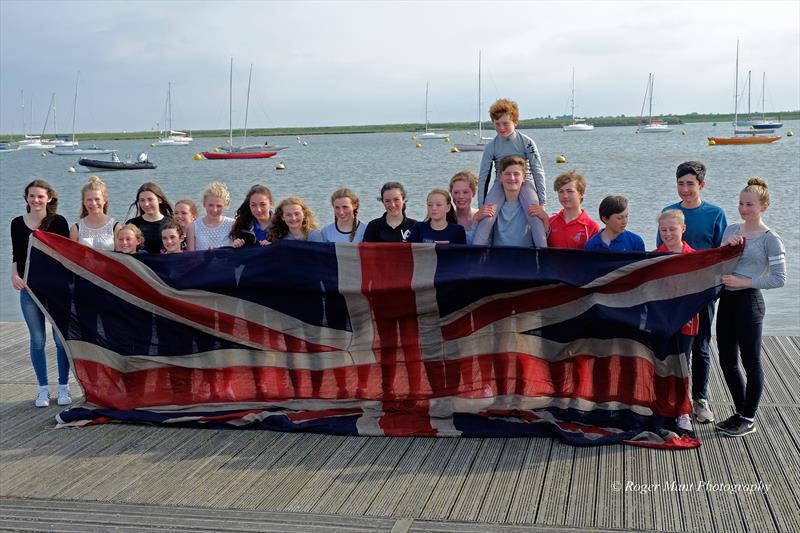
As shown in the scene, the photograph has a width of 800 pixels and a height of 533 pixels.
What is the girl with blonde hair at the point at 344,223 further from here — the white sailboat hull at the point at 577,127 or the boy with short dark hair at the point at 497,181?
the white sailboat hull at the point at 577,127

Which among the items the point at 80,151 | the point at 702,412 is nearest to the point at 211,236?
the point at 702,412

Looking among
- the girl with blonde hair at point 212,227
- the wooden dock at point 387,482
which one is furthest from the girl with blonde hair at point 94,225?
the wooden dock at point 387,482

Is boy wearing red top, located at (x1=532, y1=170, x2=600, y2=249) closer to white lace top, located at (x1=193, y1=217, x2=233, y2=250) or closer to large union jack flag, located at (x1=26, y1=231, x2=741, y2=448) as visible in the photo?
large union jack flag, located at (x1=26, y1=231, x2=741, y2=448)

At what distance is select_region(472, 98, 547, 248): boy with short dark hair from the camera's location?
17.3 ft

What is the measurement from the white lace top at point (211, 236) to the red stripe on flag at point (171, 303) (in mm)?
521

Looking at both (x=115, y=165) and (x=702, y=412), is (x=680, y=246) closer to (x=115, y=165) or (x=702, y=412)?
(x=702, y=412)

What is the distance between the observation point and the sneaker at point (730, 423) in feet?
15.6

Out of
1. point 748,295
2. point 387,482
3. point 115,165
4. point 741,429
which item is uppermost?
point 115,165

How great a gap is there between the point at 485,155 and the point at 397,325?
171 cm

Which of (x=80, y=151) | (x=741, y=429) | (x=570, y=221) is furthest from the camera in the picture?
(x=80, y=151)

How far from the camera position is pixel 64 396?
19.0 feet

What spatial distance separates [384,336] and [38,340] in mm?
2352

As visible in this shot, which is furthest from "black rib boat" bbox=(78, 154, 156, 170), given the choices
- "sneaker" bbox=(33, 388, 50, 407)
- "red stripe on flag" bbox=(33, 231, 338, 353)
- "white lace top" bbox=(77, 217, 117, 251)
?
"red stripe on flag" bbox=(33, 231, 338, 353)

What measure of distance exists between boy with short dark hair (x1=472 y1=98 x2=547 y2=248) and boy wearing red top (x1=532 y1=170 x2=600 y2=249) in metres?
0.06
